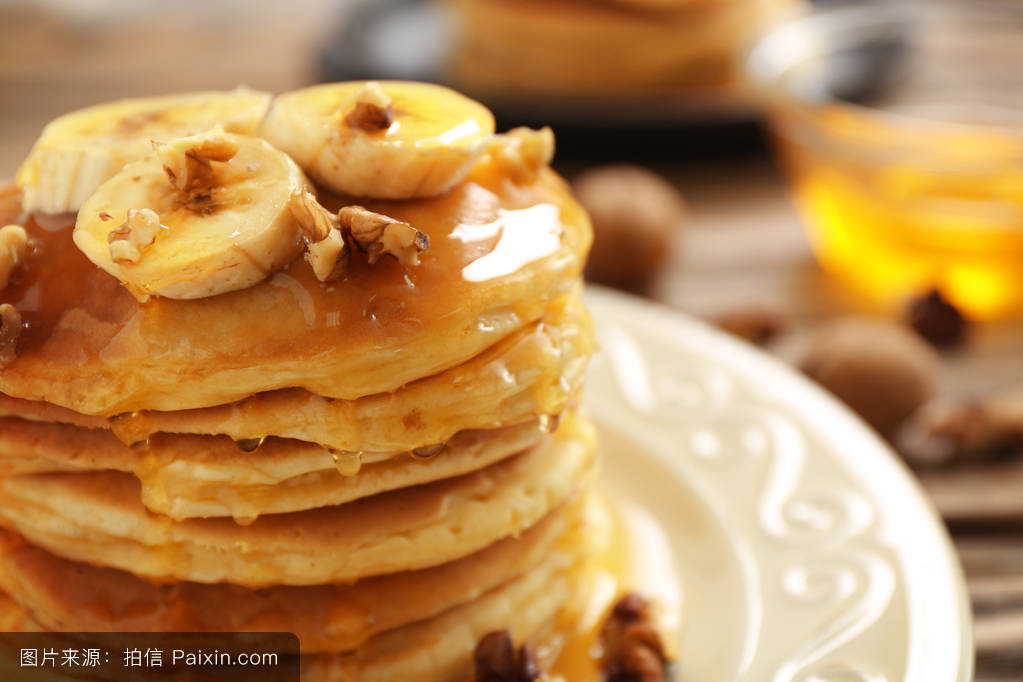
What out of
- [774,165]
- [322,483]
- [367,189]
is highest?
[367,189]

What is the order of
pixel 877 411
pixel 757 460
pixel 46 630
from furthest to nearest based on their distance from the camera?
pixel 877 411
pixel 757 460
pixel 46 630

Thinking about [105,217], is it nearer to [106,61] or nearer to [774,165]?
[774,165]

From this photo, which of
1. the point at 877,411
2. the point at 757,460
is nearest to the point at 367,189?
the point at 757,460

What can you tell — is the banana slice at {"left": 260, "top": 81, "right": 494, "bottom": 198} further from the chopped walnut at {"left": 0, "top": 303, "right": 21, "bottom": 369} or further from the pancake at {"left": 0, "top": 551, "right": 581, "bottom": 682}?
the pancake at {"left": 0, "top": 551, "right": 581, "bottom": 682}

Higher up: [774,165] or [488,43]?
[488,43]

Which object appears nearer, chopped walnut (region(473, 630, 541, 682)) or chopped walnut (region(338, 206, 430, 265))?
chopped walnut (region(338, 206, 430, 265))

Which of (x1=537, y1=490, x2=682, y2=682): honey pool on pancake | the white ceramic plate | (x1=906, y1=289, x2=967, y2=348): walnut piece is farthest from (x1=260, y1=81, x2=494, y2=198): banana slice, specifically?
(x1=906, y1=289, x2=967, y2=348): walnut piece
